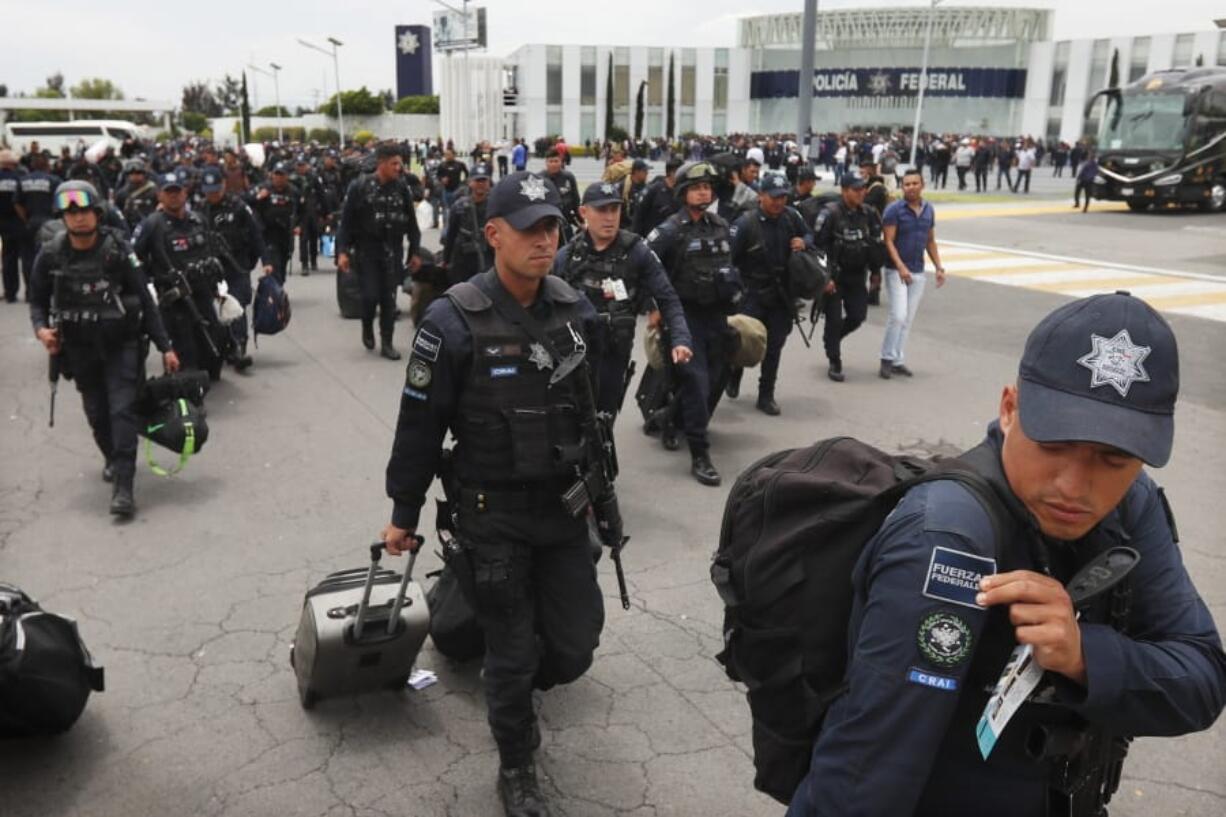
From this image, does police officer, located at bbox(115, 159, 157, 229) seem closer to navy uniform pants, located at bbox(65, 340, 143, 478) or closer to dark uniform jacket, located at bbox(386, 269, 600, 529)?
navy uniform pants, located at bbox(65, 340, 143, 478)

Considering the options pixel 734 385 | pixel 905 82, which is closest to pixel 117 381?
pixel 734 385

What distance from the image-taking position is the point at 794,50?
7669cm

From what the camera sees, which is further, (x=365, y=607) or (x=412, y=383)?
(x=365, y=607)

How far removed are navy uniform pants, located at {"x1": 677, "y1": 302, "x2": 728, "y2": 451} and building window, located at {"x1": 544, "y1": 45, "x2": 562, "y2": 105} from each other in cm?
7208

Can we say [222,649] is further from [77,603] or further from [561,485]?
[561,485]

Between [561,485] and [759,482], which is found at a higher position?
[759,482]

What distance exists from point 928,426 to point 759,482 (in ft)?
20.9

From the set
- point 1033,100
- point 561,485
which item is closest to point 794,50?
point 1033,100

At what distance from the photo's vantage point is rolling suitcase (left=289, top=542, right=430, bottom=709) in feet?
12.3

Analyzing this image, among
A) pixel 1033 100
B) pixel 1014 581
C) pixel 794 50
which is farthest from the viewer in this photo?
pixel 794 50

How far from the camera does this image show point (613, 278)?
5.98m

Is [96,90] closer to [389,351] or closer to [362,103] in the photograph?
[362,103]

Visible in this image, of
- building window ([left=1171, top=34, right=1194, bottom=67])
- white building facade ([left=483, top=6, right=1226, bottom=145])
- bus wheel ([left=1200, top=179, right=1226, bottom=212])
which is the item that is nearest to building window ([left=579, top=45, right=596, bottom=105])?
white building facade ([left=483, top=6, right=1226, bottom=145])

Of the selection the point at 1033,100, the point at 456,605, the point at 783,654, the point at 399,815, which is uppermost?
the point at 1033,100
